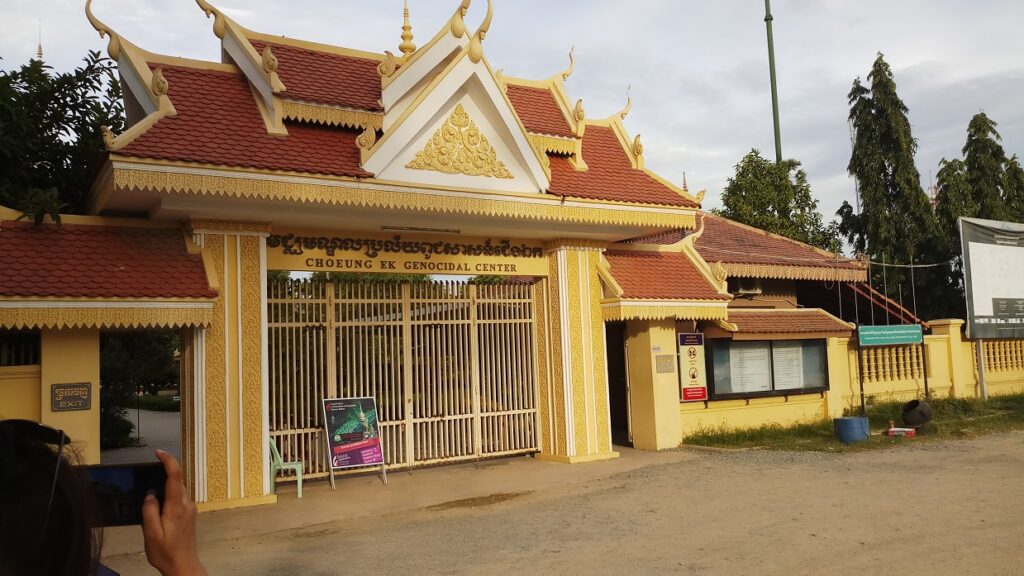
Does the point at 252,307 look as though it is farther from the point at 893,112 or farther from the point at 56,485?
the point at 893,112

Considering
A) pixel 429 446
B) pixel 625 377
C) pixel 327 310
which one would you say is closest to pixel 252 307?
pixel 327 310

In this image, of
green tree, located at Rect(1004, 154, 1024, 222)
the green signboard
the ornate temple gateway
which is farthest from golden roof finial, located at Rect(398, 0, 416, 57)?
green tree, located at Rect(1004, 154, 1024, 222)

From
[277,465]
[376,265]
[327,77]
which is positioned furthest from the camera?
[376,265]

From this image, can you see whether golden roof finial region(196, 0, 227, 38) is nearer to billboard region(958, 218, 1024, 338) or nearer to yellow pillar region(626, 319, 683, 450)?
yellow pillar region(626, 319, 683, 450)

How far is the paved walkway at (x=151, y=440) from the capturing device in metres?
14.4

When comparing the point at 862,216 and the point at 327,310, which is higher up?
the point at 862,216

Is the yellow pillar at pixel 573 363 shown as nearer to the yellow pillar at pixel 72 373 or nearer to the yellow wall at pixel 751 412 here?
the yellow wall at pixel 751 412

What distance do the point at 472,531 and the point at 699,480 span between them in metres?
3.14

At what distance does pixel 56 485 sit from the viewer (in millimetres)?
1156

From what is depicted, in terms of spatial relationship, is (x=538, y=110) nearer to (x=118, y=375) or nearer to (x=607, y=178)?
(x=607, y=178)

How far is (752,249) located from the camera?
604 inches

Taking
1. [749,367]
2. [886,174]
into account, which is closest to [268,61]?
[749,367]

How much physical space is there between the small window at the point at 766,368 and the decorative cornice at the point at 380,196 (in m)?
2.59

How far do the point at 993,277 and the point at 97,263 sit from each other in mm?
16533
